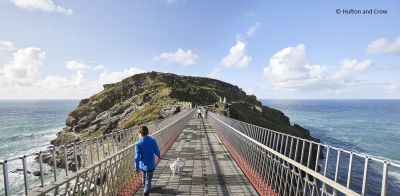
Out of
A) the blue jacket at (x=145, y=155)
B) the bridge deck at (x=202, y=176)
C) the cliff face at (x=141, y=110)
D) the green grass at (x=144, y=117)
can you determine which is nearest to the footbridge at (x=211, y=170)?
the bridge deck at (x=202, y=176)

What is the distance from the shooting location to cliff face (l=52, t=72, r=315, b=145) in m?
53.2

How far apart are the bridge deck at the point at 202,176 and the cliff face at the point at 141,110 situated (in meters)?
28.3

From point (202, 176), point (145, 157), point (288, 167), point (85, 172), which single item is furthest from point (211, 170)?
point (85, 172)

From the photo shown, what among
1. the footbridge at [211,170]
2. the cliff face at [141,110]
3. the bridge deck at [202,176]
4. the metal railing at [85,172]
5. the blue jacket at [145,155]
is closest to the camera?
the metal railing at [85,172]

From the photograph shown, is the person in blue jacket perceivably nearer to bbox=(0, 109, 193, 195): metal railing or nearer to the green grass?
bbox=(0, 109, 193, 195): metal railing

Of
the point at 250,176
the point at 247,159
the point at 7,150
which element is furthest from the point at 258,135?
the point at 7,150

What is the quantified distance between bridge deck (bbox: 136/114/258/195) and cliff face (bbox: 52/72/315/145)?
28303 mm

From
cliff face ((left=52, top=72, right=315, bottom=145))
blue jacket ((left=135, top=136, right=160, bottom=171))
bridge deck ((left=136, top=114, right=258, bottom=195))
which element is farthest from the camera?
cliff face ((left=52, top=72, right=315, bottom=145))

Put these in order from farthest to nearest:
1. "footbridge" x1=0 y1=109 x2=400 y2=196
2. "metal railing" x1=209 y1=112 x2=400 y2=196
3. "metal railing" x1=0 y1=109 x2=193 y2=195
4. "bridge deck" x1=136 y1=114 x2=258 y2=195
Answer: "bridge deck" x1=136 y1=114 x2=258 y2=195
"footbridge" x1=0 y1=109 x2=400 y2=196
"metal railing" x1=0 y1=109 x2=193 y2=195
"metal railing" x1=209 y1=112 x2=400 y2=196

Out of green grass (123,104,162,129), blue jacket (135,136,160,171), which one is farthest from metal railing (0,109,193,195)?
green grass (123,104,162,129)

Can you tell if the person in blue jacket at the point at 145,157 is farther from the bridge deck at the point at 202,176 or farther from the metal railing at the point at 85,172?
the bridge deck at the point at 202,176

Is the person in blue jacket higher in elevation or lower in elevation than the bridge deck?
higher

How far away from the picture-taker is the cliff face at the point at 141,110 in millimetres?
53238

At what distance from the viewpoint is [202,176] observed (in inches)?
498
